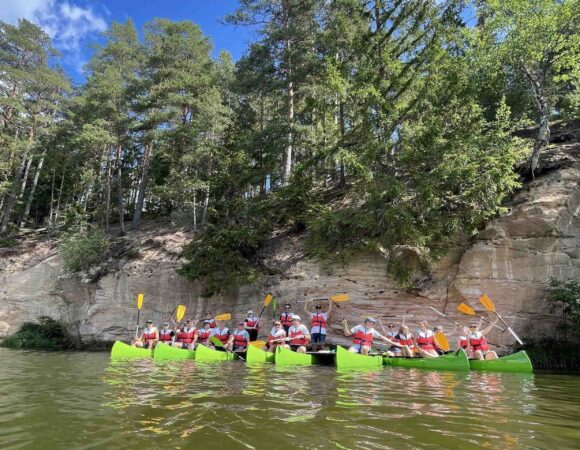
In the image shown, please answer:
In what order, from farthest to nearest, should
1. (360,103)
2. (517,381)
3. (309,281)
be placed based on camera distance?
(360,103) → (309,281) → (517,381)

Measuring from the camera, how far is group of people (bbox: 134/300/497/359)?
11.3 meters

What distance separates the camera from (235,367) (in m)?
10.0

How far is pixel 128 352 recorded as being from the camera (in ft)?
40.8

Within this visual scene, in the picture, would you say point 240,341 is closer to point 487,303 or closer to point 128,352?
point 128,352

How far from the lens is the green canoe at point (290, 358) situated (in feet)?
36.1

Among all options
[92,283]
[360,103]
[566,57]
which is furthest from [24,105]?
[566,57]

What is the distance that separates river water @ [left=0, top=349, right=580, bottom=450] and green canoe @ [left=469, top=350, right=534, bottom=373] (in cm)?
90

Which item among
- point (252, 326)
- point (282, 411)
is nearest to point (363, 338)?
point (252, 326)

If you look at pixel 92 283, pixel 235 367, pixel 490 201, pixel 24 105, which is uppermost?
pixel 24 105

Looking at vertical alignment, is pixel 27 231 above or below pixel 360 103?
below

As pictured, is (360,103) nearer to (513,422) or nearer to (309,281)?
(309,281)

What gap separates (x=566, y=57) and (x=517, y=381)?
9.77 meters

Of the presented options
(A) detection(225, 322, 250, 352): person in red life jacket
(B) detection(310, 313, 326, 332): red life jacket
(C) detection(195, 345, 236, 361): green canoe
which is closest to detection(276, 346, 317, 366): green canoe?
(C) detection(195, 345, 236, 361): green canoe

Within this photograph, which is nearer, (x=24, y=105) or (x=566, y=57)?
(x=566, y=57)
